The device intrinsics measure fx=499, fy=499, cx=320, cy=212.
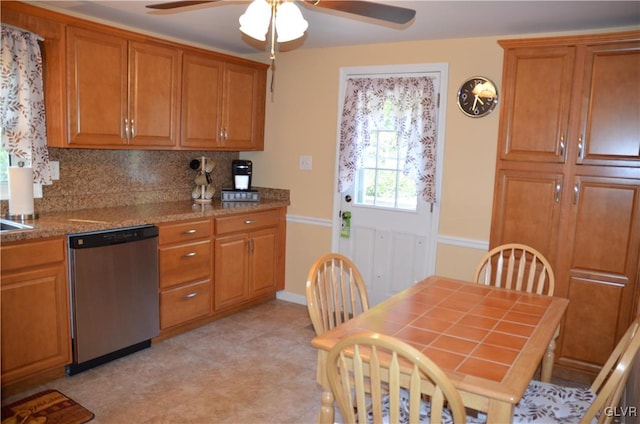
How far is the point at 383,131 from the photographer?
13.1 feet

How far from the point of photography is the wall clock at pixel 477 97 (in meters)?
3.53

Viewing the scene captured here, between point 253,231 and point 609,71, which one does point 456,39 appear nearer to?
point 609,71

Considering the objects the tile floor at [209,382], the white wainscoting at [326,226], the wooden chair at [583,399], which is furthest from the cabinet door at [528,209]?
the wooden chair at [583,399]

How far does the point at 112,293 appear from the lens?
10.0 ft

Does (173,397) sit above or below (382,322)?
below

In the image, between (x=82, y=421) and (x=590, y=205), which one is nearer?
(x=82, y=421)

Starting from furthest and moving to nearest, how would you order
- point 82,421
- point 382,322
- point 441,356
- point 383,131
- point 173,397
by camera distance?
point 383,131 < point 173,397 < point 82,421 < point 382,322 < point 441,356

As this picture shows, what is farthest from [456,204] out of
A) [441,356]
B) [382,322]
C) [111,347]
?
[111,347]

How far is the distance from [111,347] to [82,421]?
25.7 inches

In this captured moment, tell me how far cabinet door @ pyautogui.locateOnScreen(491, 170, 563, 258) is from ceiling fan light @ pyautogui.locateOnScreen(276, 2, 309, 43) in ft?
5.88

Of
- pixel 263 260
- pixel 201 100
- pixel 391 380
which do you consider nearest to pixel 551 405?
pixel 391 380

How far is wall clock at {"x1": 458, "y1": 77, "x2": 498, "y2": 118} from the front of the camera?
353cm

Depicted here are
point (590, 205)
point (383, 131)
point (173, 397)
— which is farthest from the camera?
point (383, 131)

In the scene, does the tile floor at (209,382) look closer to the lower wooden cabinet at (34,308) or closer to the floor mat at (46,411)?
the floor mat at (46,411)
